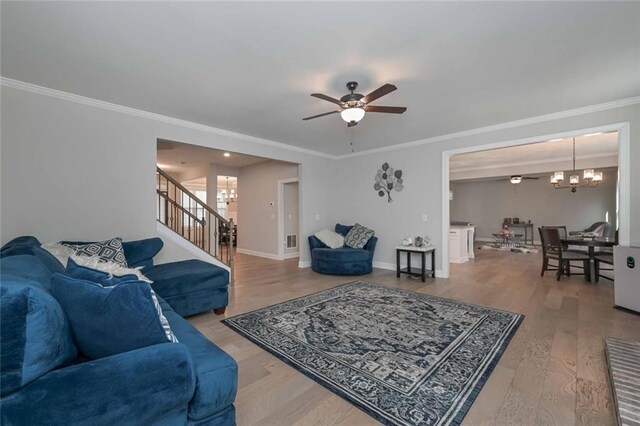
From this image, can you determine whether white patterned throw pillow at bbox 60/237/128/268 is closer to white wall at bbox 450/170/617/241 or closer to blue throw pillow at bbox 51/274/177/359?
blue throw pillow at bbox 51/274/177/359

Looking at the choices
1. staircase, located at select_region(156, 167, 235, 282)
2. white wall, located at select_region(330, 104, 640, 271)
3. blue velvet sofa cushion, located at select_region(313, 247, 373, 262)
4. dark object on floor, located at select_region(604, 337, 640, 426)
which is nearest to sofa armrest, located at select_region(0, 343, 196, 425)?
dark object on floor, located at select_region(604, 337, 640, 426)

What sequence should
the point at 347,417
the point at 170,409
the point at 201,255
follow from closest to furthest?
the point at 170,409 < the point at 347,417 < the point at 201,255

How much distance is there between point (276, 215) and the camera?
7.48 meters

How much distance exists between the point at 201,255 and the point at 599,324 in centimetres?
522

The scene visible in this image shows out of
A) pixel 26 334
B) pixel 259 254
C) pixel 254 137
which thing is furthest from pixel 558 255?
pixel 26 334

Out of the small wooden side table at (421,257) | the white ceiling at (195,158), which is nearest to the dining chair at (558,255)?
the small wooden side table at (421,257)

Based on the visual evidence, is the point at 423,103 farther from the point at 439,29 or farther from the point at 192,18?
the point at 192,18

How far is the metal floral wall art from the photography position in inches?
232

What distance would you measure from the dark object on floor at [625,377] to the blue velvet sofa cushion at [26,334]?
2.91 meters

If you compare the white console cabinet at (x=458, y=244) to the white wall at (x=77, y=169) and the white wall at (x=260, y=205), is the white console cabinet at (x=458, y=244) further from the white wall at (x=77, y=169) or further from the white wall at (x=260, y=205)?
the white wall at (x=77, y=169)

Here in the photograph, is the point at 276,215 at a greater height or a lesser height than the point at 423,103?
lesser

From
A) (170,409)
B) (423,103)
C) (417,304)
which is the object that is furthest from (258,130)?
(170,409)

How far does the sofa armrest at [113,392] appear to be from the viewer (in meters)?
1.02

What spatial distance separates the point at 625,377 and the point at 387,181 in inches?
178
